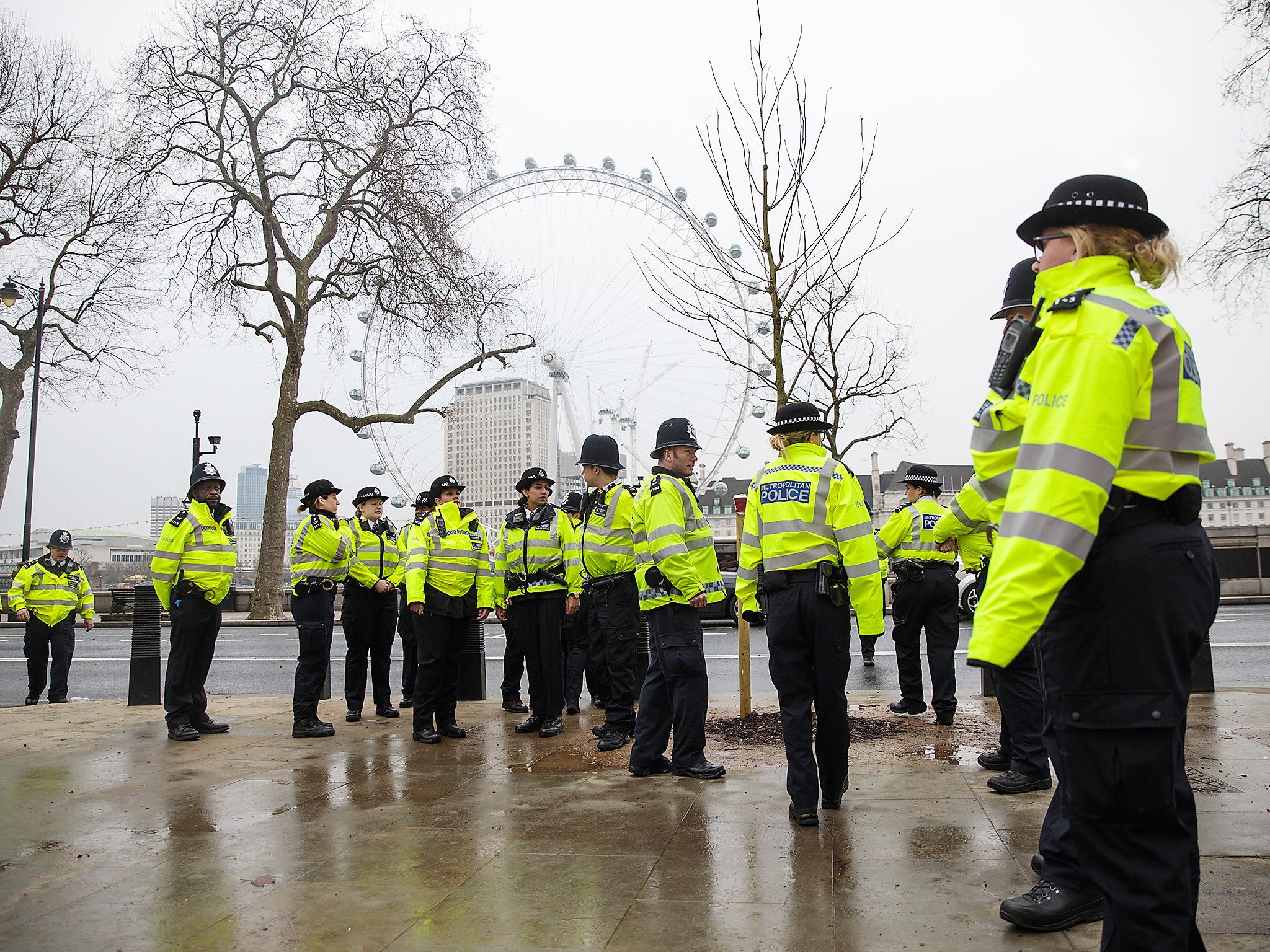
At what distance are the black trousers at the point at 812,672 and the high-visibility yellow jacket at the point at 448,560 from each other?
334cm

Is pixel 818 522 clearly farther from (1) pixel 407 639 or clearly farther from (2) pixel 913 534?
(1) pixel 407 639

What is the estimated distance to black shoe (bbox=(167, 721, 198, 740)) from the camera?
274 inches

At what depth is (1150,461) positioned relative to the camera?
2148 millimetres

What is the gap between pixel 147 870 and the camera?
12.4 feet

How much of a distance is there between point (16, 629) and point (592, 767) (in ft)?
74.0

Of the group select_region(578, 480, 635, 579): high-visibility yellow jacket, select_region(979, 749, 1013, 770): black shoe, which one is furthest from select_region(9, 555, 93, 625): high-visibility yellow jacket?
select_region(979, 749, 1013, 770): black shoe

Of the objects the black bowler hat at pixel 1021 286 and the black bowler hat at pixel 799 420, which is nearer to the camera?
the black bowler hat at pixel 1021 286

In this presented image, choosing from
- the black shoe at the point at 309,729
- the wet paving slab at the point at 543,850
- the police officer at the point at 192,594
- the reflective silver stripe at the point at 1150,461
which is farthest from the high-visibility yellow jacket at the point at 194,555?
the reflective silver stripe at the point at 1150,461

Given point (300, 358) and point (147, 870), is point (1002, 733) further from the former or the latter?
point (300, 358)

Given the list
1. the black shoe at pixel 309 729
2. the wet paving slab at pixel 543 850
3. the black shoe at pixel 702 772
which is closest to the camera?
the wet paving slab at pixel 543 850

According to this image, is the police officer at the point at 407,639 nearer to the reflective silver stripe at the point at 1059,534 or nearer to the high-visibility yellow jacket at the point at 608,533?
the high-visibility yellow jacket at the point at 608,533

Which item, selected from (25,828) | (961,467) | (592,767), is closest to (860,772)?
(592,767)

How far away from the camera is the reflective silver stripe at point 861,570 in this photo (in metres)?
4.38

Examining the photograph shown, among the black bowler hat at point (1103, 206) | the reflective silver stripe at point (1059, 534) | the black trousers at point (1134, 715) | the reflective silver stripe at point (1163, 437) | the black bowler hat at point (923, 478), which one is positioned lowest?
the black trousers at point (1134, 715)
